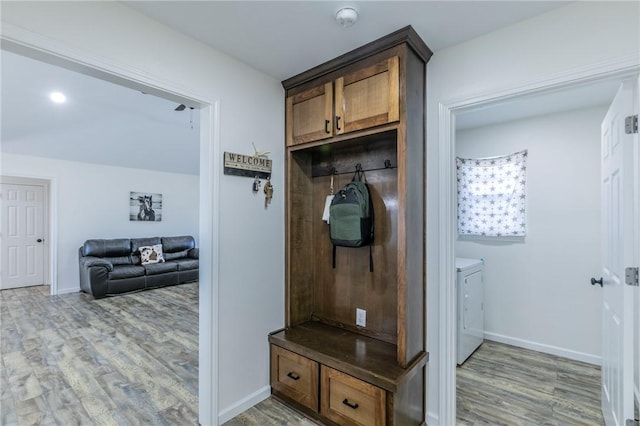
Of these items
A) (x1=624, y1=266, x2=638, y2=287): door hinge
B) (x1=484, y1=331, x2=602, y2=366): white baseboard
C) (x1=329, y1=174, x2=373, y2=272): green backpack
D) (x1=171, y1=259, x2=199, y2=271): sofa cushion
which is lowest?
(x1=484, y1=331, x2=602, y2=366): white baseboard

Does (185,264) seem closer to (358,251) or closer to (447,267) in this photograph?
(358,251)

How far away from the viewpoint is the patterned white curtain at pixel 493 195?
3.18 m

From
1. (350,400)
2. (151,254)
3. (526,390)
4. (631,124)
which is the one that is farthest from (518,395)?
(151,254)

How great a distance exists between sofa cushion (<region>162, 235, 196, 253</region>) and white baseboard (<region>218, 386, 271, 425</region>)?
512 centimetres

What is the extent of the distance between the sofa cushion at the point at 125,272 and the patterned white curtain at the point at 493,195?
5.43m

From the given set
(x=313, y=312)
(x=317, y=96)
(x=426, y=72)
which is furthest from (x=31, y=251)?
(x=426, y=72)

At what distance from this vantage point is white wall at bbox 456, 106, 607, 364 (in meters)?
2.81

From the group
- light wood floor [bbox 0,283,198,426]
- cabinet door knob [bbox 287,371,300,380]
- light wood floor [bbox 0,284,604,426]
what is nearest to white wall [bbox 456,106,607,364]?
light wood floor [bbox 0,284,604,426]

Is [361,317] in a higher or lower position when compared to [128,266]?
higher

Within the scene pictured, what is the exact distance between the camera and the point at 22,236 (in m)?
5.81

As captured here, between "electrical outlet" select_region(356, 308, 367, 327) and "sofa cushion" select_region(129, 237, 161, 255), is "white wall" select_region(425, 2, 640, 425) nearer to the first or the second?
"electrical outlet" select_region(356, 308, 367, 327)

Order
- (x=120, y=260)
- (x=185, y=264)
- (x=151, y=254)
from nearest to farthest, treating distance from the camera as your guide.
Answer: (x=120, y=260), (x=151, y=254), (x=185, y=264)

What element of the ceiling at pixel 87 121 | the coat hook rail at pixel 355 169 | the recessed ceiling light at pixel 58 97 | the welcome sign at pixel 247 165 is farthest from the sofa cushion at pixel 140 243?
the coat hook rail at pixel 355 169

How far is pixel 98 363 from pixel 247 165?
7.91 ft
